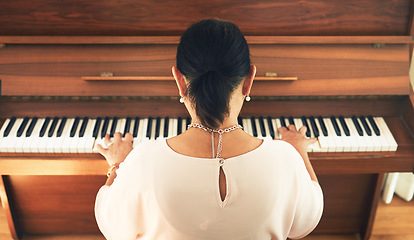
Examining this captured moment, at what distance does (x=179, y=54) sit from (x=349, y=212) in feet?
6.38

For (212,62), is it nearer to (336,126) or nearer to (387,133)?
(336,126)

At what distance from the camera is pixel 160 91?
6.03 ft

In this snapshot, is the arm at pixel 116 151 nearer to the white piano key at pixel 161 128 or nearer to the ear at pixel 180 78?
the white piano key at pixel 161 128

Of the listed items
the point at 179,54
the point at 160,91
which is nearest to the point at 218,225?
the point at 179,54

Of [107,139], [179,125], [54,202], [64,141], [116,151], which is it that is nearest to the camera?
[116,151]

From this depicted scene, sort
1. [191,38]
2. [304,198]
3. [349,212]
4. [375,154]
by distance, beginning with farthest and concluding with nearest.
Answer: [349,212]
[375,154]
[304,198]
[191,38]

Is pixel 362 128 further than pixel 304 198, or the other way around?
pixel 362 128

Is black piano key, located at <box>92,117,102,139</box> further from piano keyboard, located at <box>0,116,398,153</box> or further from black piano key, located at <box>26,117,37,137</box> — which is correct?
black piano key, located at <box>26,117,37,137</box>

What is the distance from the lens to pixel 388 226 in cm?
247

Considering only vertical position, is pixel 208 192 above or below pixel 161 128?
above

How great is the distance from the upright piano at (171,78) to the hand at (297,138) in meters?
0.13

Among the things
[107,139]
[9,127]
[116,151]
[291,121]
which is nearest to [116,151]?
[116,151]

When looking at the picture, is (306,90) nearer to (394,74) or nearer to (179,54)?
(394,74)

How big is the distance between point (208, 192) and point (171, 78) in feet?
3.36
